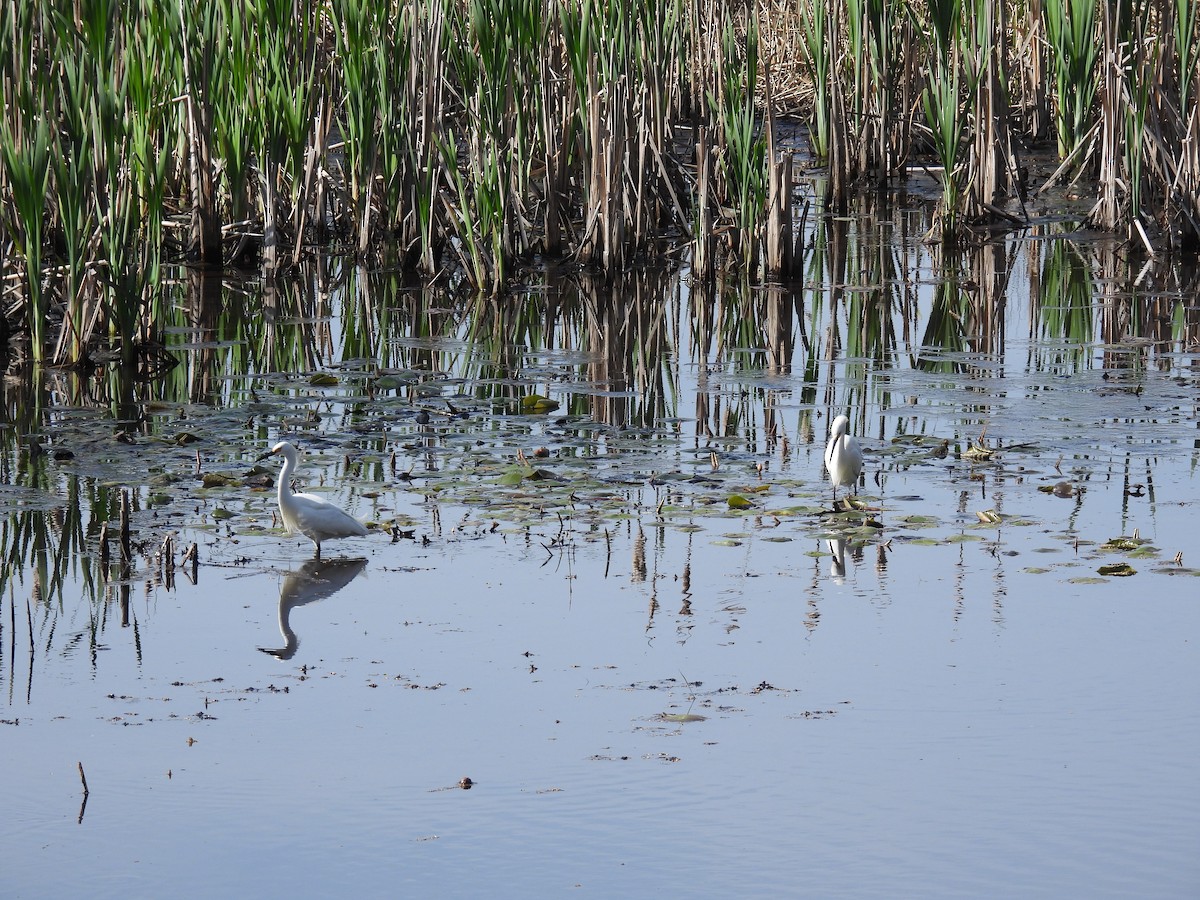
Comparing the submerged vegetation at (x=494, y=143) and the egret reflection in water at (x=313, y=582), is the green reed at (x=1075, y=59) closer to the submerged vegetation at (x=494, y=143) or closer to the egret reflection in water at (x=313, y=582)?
the submerged vegetation at (x=494, y=143)

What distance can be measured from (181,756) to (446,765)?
67 cm

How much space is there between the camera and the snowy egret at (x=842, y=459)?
6.56m

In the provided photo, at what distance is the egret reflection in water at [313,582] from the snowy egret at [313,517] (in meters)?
0.10

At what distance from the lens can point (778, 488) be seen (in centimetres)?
696

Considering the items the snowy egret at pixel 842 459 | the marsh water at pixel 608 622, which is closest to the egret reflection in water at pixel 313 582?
the marsh water at pixel 608 622

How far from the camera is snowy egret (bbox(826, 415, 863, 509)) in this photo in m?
6.56

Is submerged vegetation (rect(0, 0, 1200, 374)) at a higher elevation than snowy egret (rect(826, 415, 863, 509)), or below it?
higher

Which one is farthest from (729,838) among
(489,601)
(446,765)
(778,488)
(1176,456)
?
(1176,456)

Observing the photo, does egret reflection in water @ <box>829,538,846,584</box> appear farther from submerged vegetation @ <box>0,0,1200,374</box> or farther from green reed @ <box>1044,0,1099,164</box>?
green reed @ <box>1044,0,1099,164</box>

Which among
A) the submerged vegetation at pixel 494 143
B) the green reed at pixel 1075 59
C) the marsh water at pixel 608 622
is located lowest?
the marsh water at pixel 608 622

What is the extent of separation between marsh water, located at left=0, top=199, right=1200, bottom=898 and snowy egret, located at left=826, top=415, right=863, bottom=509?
157 mm

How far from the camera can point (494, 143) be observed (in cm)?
1052

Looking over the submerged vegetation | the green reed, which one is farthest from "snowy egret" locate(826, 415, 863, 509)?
the green reed

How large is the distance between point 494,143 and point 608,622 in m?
5.49
